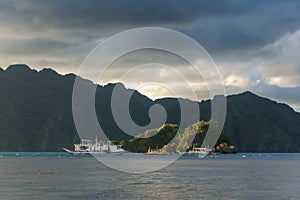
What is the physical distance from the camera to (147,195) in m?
88.9

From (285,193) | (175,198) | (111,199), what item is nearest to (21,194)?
(111,199)

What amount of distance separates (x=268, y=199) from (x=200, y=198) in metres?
11.2

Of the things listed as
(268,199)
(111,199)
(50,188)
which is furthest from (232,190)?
(50,188)

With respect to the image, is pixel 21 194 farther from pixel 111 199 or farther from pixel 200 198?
pixel 200 198

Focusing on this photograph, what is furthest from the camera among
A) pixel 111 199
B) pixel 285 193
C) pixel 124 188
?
pixel 124 188

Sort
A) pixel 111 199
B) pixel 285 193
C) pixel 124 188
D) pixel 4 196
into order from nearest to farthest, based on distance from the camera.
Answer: pixel 111 199
pixel 4 196
pixel 285 193
pixel 124 188

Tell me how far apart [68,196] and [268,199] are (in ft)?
107

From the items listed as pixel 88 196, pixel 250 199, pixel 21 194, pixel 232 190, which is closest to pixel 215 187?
pixel 232 190

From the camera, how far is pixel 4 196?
88.0 m

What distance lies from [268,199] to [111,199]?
1003 inches

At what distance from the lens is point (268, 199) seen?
282ft

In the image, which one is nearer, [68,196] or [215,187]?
[68,196]

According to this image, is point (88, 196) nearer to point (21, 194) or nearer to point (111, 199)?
point (111, 199)

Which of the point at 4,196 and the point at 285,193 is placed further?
the point at 285,193
